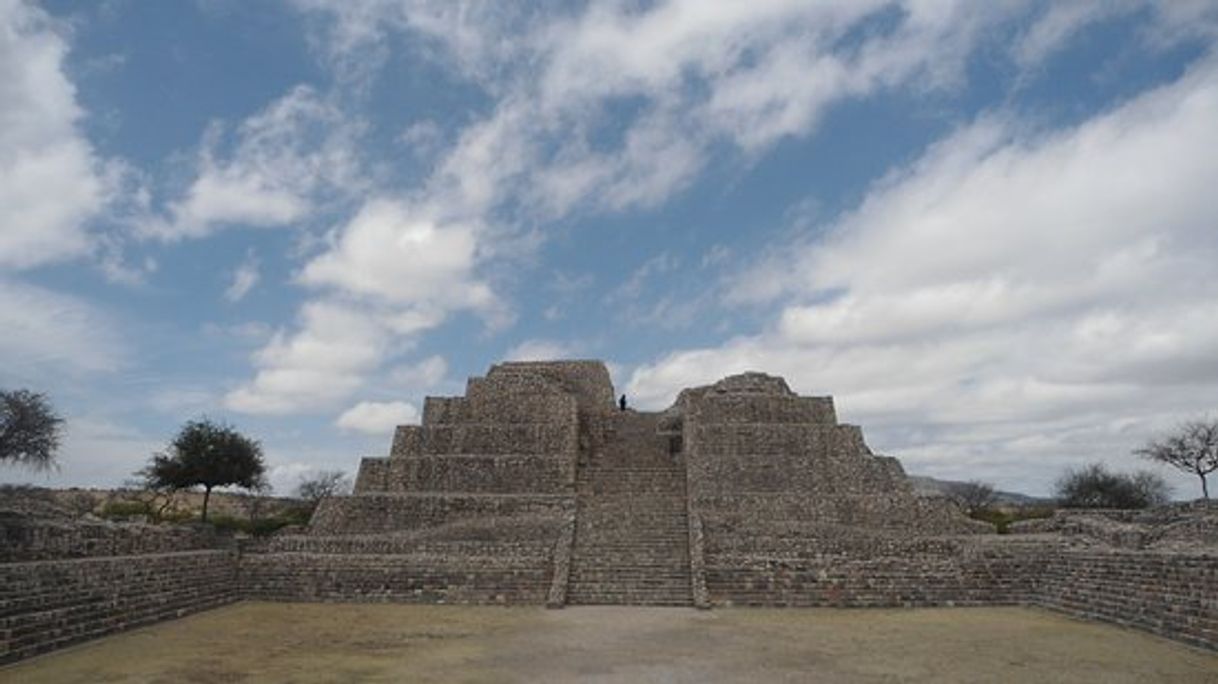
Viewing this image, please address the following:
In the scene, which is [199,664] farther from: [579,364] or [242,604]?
[579,364]

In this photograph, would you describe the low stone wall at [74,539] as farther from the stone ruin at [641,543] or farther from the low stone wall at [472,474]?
the low stone wall at [472,474]

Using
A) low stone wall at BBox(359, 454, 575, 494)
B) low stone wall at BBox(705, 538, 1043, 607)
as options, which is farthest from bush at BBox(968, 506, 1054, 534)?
low stone wall at BBox(359, 454, 575, 494)

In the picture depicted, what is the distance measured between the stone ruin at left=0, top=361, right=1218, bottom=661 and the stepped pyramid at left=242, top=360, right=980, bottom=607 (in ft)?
0.19

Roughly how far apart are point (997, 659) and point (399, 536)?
13610 millimetres

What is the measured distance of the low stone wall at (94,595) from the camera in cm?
1056

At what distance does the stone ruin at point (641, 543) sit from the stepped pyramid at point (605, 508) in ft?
0.19

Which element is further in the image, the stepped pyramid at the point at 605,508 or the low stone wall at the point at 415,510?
the low stone wall at the point at 415,510

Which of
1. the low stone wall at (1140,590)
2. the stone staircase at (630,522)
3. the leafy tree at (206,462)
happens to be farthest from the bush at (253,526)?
the low stone wall at (1140,590)

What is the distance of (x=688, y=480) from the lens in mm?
23594

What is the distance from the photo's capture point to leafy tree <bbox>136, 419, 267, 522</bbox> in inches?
1102

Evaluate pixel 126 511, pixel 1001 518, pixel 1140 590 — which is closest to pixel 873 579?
pixel 1140 590

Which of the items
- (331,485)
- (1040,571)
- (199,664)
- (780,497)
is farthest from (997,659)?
(331,485)

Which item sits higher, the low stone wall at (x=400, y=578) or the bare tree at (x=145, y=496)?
the bare tree at (x=145, y=496)

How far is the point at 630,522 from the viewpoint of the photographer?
2048 cm
